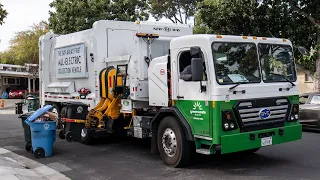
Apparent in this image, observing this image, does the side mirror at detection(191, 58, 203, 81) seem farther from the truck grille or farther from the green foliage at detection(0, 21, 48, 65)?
the green foliage at detection(0, 21, 48, 65)

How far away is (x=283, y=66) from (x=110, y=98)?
13.6ft

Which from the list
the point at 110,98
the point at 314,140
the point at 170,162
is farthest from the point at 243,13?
the point at 170,162

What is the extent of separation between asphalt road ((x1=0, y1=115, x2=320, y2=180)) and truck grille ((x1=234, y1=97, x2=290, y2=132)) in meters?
0.84

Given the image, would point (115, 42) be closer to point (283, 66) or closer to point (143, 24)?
point (143, 24)

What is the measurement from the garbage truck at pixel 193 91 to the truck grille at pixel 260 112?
0.7 inches

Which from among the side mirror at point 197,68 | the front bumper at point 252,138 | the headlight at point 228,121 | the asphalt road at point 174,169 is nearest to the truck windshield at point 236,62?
the side mirror at point 197,68

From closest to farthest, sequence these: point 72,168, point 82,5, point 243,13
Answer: point 72,168 < point 243,13 < point 82,5

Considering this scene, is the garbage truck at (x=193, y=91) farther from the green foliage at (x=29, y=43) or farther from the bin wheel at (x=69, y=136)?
the green foliage at (x=29, y=43)

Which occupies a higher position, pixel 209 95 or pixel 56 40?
pixel 56 40

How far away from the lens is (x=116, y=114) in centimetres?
921

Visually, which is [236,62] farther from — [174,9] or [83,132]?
[174,9]

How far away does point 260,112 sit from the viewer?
6.71 meters

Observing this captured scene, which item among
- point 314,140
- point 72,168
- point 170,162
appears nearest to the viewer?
point 170,162

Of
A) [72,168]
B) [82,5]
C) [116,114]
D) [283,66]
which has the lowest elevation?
[72,168]
